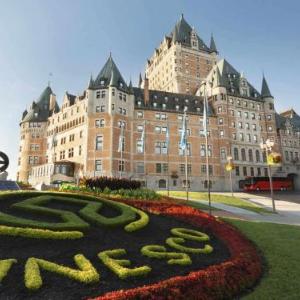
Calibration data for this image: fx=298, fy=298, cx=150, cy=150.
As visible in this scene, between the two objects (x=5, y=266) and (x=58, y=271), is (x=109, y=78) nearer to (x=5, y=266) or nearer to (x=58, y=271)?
(x=5, y=266)

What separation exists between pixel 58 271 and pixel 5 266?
1394 mm

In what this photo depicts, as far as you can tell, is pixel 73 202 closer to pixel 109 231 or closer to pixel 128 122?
pixel 109 231

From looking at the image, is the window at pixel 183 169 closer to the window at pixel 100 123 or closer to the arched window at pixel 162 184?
the arched window at pixel 162 184

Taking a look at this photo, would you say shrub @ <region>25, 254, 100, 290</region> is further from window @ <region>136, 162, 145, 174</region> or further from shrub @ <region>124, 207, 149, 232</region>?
window @ <region>136, 162, 145, 174</region>

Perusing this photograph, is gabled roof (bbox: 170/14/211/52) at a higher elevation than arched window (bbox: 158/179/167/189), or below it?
higher

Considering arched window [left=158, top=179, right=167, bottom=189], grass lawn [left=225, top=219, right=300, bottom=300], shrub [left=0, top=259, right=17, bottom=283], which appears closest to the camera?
shrub [left=0, top=259, right=17, bottom=283]

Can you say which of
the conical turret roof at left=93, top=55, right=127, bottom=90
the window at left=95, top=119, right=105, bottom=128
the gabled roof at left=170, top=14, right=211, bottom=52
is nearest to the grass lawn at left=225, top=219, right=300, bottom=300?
the window at left=95, top=119, right=105, bottom=128

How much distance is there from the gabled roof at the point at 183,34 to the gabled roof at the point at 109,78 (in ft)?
108

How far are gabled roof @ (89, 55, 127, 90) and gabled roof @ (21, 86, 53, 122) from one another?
21.5m

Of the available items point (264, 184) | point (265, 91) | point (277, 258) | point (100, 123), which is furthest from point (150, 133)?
point (277, 258)

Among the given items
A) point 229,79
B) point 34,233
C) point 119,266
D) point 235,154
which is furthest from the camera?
point 229,79

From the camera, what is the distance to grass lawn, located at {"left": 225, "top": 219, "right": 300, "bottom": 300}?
785 centimetres

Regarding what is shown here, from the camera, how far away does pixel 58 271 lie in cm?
781

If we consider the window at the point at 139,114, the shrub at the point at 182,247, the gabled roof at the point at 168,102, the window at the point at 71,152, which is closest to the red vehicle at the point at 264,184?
the gabled roof at the point at 168,102
